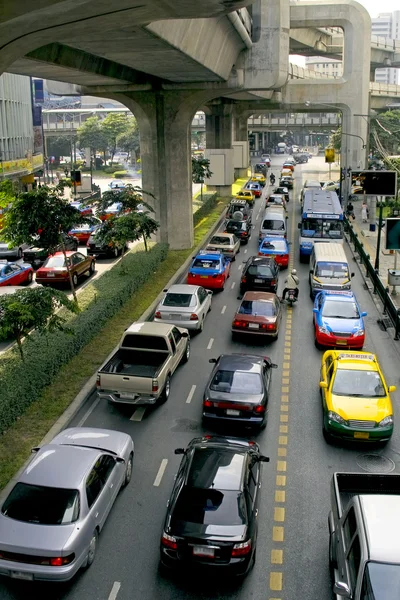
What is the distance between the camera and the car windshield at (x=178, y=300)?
2269cm

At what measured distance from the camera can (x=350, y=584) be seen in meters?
8.43

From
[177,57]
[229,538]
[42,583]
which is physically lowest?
[42,583]

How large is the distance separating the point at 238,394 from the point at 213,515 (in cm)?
524

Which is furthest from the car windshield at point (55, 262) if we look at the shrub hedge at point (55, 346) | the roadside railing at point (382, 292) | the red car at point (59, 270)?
the roadside railing at point (382, 292)

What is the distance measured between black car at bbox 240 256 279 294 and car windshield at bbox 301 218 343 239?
860 centimetres

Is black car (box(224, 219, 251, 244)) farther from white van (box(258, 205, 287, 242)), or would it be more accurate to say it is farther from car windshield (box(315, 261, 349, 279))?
car windshield (box(315, 261, 349, 279))

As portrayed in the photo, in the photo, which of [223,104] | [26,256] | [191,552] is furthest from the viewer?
[223,104]

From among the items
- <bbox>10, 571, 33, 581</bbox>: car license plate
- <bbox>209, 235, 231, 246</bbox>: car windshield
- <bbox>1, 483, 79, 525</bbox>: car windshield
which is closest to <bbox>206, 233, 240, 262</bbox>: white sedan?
<bbox>209, 235, 231, 246</bbox>: car windshield

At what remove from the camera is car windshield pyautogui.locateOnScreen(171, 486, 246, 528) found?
1023cm

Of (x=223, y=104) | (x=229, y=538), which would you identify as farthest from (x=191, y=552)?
(x=223, y=104)

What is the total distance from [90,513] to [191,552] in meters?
1.68

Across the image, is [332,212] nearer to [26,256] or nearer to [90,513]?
[26,256]

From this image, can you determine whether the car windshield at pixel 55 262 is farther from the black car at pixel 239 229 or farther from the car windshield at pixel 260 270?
the black car at pixel 239 229

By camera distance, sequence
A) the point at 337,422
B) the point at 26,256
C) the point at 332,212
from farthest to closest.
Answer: the point at 332,212 < the point at 26,256 < the point at 337,422
